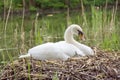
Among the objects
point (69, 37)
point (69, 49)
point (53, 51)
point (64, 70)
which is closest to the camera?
point (64, 70)

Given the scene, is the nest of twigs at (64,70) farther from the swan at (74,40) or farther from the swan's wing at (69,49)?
the swan at (74,40)

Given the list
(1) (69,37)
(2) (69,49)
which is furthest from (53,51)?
(1) (69,37)

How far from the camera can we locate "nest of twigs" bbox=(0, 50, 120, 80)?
22.7 feet

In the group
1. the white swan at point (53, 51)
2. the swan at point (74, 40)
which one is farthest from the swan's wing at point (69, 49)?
the swan at point (74, 40)

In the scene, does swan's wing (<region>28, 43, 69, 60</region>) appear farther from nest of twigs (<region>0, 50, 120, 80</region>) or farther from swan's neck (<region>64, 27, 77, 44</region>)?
swan's neck (<region>64, 27, 77, 44</region>)

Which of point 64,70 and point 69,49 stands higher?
point 69,49

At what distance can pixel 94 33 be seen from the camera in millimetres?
10180

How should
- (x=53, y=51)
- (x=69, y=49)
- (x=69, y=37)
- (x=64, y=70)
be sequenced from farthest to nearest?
1. (x=69, y=37)
2. (x=69, y=49)
3. (x=53, y=51)
4. (x=64, y=70)

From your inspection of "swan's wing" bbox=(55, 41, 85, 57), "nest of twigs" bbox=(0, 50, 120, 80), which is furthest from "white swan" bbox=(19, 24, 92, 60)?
"nest of twigs" bbox=(0, 50, 120, 80)

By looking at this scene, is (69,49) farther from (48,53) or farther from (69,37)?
(69,37)

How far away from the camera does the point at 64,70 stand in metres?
7.00

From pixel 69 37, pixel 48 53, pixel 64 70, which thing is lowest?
pixel 64 70

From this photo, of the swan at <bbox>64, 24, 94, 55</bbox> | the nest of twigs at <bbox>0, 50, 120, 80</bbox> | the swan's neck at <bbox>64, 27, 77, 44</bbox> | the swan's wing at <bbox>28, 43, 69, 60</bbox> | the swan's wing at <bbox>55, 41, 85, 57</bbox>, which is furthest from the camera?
the swan's neck at <bbox>64, 27, 77, 44</bbox>

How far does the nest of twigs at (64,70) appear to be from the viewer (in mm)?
6918
